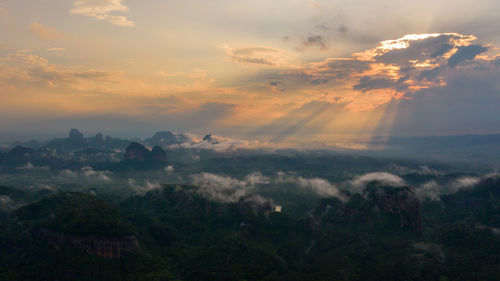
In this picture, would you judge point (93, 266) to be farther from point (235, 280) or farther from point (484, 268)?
point (484, 268)

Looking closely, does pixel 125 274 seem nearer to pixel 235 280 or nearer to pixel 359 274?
pixel 235 280

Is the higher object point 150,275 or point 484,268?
point 484,268

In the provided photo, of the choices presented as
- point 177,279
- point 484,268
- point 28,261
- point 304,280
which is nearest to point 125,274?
point 177,279

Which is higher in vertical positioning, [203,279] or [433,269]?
[433,269]

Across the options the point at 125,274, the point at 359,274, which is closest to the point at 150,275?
the point at 125,274

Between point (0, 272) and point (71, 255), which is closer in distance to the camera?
point (0, 272)

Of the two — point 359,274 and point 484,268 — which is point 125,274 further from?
point 484,268

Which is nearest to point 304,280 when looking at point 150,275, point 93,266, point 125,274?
point 150,275

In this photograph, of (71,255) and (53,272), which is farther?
(71,255)
